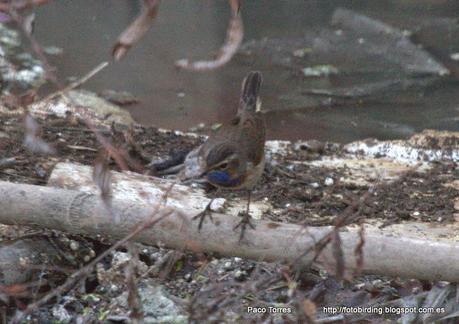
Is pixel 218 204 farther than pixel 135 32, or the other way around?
pixel 218 204

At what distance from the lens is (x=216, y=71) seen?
421 inches

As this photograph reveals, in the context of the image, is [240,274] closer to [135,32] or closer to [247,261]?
[247,261]

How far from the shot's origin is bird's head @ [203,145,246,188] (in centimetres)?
474

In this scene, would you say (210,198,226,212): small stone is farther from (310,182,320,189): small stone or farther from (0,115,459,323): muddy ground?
(310,182,320,189): small stone

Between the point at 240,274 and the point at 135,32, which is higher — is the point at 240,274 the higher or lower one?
the lower one

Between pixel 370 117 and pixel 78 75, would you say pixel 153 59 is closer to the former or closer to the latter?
pixel 78 75

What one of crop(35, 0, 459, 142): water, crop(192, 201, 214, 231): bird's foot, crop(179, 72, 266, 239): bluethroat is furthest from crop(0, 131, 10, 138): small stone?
crop(35, 0, 459, 142): water

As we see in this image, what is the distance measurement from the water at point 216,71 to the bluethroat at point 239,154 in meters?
2.80

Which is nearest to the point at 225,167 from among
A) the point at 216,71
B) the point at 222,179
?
the point at 222,179

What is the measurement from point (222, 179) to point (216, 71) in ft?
19.8

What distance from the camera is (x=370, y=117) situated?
30.8 feet

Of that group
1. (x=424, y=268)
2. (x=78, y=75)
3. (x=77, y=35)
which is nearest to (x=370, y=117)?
(x=78, y=75)

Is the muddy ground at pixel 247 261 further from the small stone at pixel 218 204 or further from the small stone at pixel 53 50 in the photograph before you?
the small stone at pixel 53 50

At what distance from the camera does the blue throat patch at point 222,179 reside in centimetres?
473
